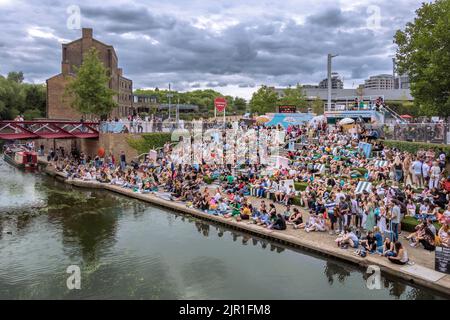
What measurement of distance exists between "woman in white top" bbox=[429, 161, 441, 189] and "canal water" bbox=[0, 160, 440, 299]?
26.0ft

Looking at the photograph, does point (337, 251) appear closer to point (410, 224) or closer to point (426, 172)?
point (410, 224)

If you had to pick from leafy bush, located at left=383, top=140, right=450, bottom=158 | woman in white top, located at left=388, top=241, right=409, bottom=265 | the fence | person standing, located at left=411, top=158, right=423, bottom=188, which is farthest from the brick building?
woman in white top, located at left=388, top=241, right=409, bottom=265

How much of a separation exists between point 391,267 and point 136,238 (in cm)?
1091

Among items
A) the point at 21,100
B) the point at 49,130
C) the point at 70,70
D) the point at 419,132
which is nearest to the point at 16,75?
the point at 21,100

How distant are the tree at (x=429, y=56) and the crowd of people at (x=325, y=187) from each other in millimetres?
3879

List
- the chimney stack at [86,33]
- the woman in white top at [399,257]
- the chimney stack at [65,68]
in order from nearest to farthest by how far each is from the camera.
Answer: the woman in white top at [399,257] < the chimney stack at [65,68] < the chimney stack at [86,33]

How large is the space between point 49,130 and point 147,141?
850 cm

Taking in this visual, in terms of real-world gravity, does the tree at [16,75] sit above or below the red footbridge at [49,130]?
above

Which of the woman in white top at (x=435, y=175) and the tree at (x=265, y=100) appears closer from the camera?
the woman in white top at (x=435, y=175)

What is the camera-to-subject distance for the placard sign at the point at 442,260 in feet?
43.0

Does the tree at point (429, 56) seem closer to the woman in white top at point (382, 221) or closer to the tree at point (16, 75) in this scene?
the woman in white top at point (382, 221)

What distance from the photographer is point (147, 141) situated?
3984cm

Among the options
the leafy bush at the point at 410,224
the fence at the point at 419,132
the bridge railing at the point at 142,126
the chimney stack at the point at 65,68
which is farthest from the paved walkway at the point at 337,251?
the chimney stack at the point at 65,68
